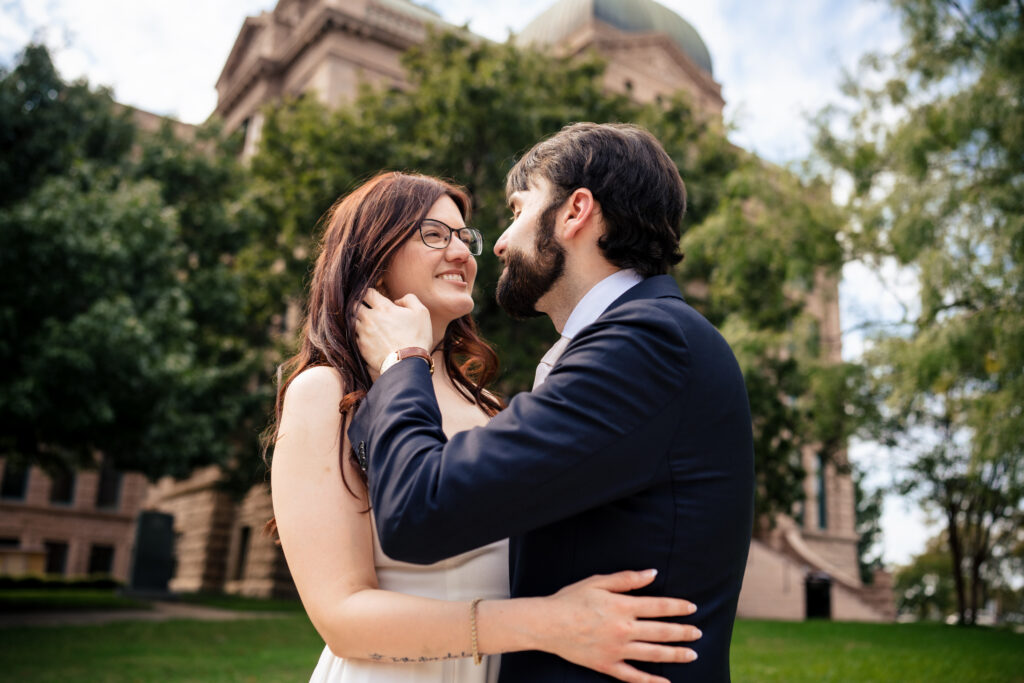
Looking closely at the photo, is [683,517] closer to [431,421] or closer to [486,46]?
[431,421]

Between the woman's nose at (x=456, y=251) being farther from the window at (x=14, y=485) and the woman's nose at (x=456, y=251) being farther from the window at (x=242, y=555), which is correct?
the window at (x=14, y=485)

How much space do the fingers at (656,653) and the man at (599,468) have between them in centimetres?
6

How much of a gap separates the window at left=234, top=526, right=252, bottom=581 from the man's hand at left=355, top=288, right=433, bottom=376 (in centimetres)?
3463

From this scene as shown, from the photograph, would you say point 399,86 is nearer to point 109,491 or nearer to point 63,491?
point 109,491

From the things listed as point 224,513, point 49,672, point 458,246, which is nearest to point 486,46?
point 49,672

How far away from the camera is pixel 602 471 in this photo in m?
1.96

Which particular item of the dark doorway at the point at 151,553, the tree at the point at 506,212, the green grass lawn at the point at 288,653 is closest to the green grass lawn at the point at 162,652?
the green grass lawn at the point at 288,653

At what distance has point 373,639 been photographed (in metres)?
2.25

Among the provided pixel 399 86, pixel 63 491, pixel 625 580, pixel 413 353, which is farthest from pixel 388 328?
pixel 63 491

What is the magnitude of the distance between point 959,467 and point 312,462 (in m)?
25.7

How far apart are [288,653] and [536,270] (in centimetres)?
1186

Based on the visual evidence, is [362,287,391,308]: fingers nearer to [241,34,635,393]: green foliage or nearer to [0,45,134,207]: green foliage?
[241,34,635,393]: green foliage

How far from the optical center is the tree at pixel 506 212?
1695 cm

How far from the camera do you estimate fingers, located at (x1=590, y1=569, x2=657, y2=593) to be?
2.02 meters
